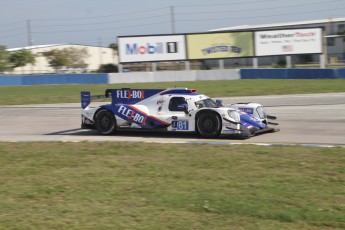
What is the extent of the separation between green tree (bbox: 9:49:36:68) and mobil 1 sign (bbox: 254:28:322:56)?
5068cm

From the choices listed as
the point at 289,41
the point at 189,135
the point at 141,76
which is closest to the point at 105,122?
the point at 189,135

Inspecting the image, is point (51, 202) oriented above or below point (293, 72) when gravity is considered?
below

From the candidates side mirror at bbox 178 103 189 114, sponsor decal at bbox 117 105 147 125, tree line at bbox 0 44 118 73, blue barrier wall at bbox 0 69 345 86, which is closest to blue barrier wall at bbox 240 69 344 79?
blue barrier wall at bbox 0 69 345 86

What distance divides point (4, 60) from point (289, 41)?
185 ft

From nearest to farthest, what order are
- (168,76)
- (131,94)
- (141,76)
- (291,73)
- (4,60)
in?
1. (131,94)
2. (291,73)
3. (141,76)
4. (168,76)
5. (4,60)

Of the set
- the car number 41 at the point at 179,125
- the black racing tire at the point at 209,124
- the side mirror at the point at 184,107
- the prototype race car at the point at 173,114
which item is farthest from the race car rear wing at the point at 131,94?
the black racing tire at the point at 209,124

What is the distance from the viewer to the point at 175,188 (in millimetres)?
6141

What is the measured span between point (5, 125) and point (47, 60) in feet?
302

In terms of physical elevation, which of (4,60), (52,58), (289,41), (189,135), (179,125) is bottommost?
(189,135)

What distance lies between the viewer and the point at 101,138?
1202 centimetres

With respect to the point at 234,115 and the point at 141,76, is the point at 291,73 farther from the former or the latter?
the point at 234,115

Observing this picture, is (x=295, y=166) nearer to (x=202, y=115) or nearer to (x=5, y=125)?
(x=202, y=115)

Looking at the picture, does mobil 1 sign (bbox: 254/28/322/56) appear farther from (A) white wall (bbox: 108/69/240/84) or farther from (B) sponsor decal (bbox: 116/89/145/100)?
(B) sponsor decal (bbox: 116/89/145/100)

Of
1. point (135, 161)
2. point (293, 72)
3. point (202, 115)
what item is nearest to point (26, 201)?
point (135, 161)
